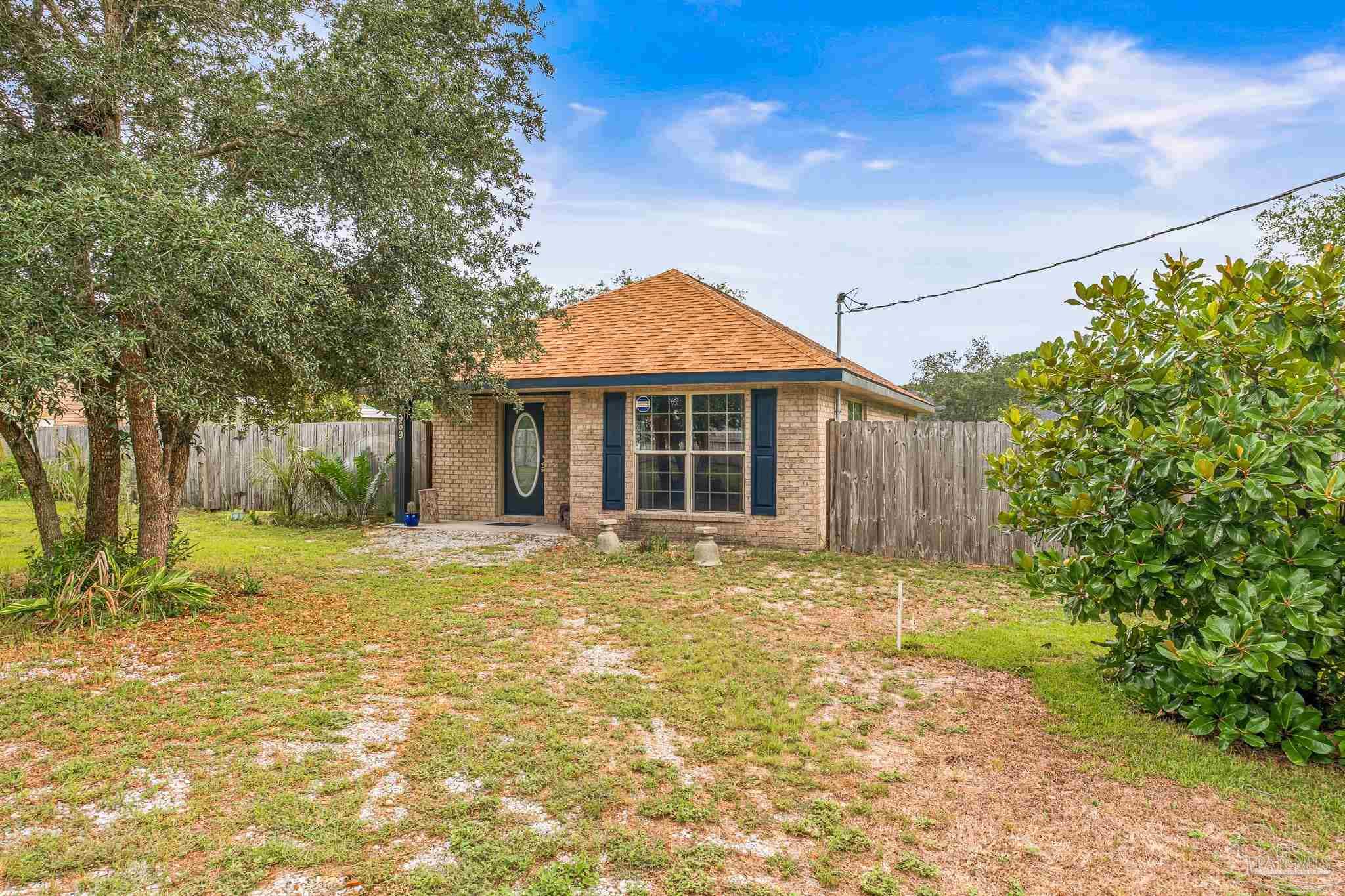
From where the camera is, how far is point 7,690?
4.57 m

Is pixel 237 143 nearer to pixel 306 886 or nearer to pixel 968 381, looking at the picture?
pixel 306 886

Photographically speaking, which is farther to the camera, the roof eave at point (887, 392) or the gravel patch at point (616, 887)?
the roof eave at point (887, 392)

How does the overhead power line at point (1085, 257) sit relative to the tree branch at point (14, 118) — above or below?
below

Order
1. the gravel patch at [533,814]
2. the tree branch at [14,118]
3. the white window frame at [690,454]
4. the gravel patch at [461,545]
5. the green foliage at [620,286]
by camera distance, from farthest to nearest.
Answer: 1. the green foliage at [620,286]
2. the white window frame at [690,454]
3. the gravel patch at [461,545]
4. the tree branch at [14,118]
5. the gravel patch at [533,814]

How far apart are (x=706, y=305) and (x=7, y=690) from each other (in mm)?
9972

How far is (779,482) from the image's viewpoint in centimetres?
1058

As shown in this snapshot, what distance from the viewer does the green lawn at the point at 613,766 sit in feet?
9.03

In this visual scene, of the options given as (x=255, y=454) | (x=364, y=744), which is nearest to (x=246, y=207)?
(x=364, y=744)

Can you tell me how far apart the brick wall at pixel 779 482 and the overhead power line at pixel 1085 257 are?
130 cm

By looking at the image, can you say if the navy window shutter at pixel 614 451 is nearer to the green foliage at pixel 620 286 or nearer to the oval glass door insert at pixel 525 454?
the oval glass door insert at pixel 525 454

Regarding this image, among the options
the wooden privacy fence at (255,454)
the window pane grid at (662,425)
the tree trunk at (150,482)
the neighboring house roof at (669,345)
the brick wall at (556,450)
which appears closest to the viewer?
the tree trunk at (150,482)

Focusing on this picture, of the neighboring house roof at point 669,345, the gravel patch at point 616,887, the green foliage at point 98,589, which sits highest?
the neighboring house roof at point 669,345

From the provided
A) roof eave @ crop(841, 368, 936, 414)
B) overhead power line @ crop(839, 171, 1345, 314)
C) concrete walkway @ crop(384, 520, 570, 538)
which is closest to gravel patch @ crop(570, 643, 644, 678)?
roof eave @ crop(841, 368, 936, 414)

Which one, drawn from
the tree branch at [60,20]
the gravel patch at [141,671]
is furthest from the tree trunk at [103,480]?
the tree branch at [60,20]
